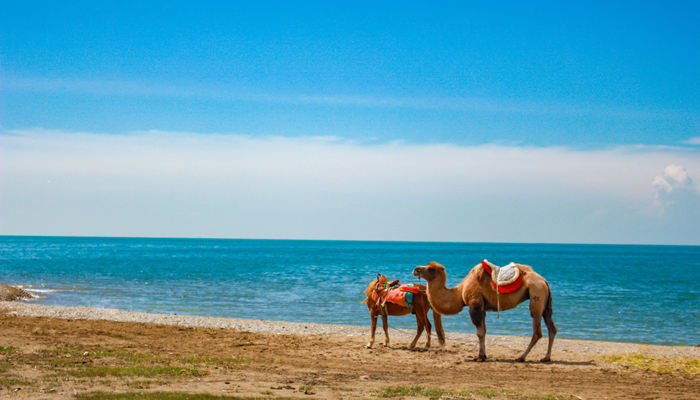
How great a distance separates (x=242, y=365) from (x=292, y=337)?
17.1 feet

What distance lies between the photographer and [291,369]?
11.9m

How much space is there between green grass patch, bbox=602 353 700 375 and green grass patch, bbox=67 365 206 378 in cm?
941

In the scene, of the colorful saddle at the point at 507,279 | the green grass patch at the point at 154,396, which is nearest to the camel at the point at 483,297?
the colorful saddle at the point at 507,279

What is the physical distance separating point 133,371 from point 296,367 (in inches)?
127

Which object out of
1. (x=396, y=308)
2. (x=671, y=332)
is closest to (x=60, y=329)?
(x=396, y=308)

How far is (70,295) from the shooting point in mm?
33375

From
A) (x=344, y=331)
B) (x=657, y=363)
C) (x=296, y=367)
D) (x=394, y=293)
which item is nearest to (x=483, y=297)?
(x=394, y=293)

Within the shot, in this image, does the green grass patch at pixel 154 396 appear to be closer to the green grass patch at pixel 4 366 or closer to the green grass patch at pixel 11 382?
the green grass patch at pixel 11 382

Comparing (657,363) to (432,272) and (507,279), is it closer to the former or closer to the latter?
(507,279)

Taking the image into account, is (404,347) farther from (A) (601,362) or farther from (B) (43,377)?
(B) (43,377)

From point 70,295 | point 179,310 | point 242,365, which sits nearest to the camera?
point 242,365

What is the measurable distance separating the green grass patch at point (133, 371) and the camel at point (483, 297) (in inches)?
215

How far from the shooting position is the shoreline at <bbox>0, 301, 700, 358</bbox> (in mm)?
16484

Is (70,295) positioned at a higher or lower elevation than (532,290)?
lower
